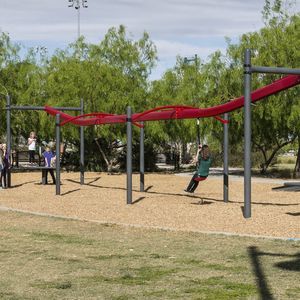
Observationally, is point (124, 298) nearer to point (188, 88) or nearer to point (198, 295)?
point (198, 295)

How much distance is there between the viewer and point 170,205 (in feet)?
51.5

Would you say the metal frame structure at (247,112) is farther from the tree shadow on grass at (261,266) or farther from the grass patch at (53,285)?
the grass patch at (53,285)

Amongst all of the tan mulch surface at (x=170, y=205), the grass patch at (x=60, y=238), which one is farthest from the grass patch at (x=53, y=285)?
the tan mulch surface at (x=170, y=205)

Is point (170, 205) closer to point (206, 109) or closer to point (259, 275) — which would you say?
point (206, 109)

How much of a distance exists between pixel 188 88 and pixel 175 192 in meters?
10.9

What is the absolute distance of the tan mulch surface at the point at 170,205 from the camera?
12.0 metres

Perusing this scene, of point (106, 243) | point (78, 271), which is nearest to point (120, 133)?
point (106, 243)

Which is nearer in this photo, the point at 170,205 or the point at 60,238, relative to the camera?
the point at 60,238

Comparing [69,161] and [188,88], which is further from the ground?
[188,88]

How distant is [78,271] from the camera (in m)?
7.76

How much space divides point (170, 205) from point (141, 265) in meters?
7.59

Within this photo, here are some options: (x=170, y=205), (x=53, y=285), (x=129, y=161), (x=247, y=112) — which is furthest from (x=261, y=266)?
(x=129, y=161)

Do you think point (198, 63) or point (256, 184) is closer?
point (256, 184)

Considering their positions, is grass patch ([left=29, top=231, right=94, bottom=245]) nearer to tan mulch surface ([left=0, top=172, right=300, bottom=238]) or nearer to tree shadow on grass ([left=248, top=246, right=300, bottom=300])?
tan mulch surface ([left=0, top=172, right=300, bottom=238])
